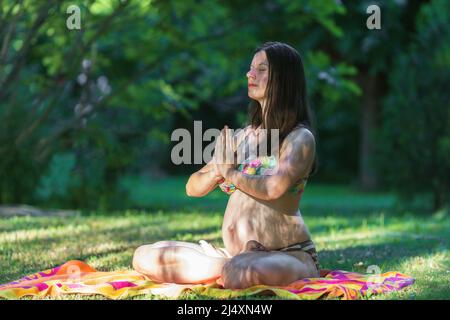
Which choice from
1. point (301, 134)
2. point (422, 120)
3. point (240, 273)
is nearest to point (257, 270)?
point (240, 273)

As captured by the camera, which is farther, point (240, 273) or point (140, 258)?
point (140, 258)

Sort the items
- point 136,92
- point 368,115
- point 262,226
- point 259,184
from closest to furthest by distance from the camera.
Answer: point 259,184 → point 262,226 → point 136,92 → point 368,115

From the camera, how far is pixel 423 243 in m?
6.43

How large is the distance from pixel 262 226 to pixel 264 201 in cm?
14

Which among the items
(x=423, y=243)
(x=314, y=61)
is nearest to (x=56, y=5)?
(x=314, y=61)

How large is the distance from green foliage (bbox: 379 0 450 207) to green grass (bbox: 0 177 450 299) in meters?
2.97

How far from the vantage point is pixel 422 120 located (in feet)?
37.0

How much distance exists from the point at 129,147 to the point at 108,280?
7722 millimetres

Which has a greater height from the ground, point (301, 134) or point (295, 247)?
point (301, 134)

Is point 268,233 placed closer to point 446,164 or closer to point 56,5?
point 56,5

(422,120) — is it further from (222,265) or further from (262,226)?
(222,265)

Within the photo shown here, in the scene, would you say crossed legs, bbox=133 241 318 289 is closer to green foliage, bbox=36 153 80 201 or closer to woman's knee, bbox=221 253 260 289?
woman's knee, bbox=221 253 260 289

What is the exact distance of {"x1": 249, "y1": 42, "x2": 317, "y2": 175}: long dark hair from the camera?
4090 millimetres

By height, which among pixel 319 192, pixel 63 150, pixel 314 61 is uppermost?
pixel 314 61
